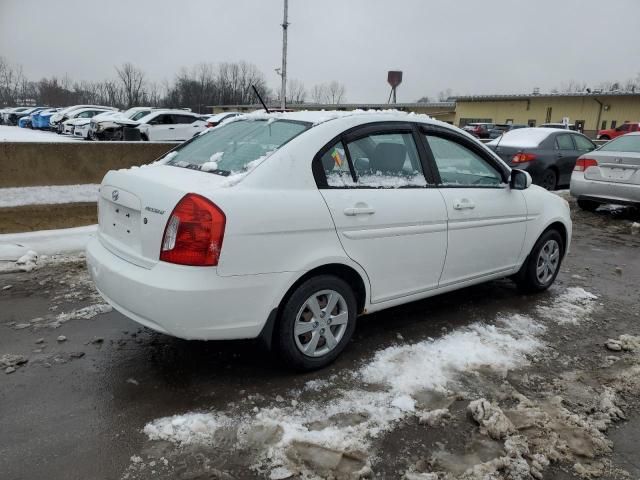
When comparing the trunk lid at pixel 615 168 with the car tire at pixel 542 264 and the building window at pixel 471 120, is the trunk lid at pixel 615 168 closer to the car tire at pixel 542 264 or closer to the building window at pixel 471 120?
the car tire at pixel 542 264

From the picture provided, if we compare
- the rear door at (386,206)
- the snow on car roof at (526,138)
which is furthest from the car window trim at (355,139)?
the snow on car roof at (526,138)

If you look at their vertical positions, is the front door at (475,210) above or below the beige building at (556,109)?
below

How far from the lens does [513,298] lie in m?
5.16

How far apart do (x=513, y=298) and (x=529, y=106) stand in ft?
170

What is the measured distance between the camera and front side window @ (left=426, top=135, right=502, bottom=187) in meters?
4.12

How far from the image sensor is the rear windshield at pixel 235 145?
3402 millimetres

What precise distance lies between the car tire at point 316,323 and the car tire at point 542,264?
2.33m

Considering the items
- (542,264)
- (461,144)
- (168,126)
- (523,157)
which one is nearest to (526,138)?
(523,157)

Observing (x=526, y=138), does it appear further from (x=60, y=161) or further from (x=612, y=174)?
(x=60, y=161)

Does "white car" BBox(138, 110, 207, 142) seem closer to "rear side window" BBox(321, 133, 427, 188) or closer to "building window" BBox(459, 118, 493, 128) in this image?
"rear side window" BBox(321, 133, 427, 188)

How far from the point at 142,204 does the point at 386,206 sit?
1.57 metres

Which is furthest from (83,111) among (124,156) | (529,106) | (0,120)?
(529,106)

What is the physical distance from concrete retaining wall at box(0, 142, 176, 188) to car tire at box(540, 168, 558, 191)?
27.3 feet

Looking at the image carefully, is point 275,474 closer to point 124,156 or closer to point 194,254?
point 194,254
